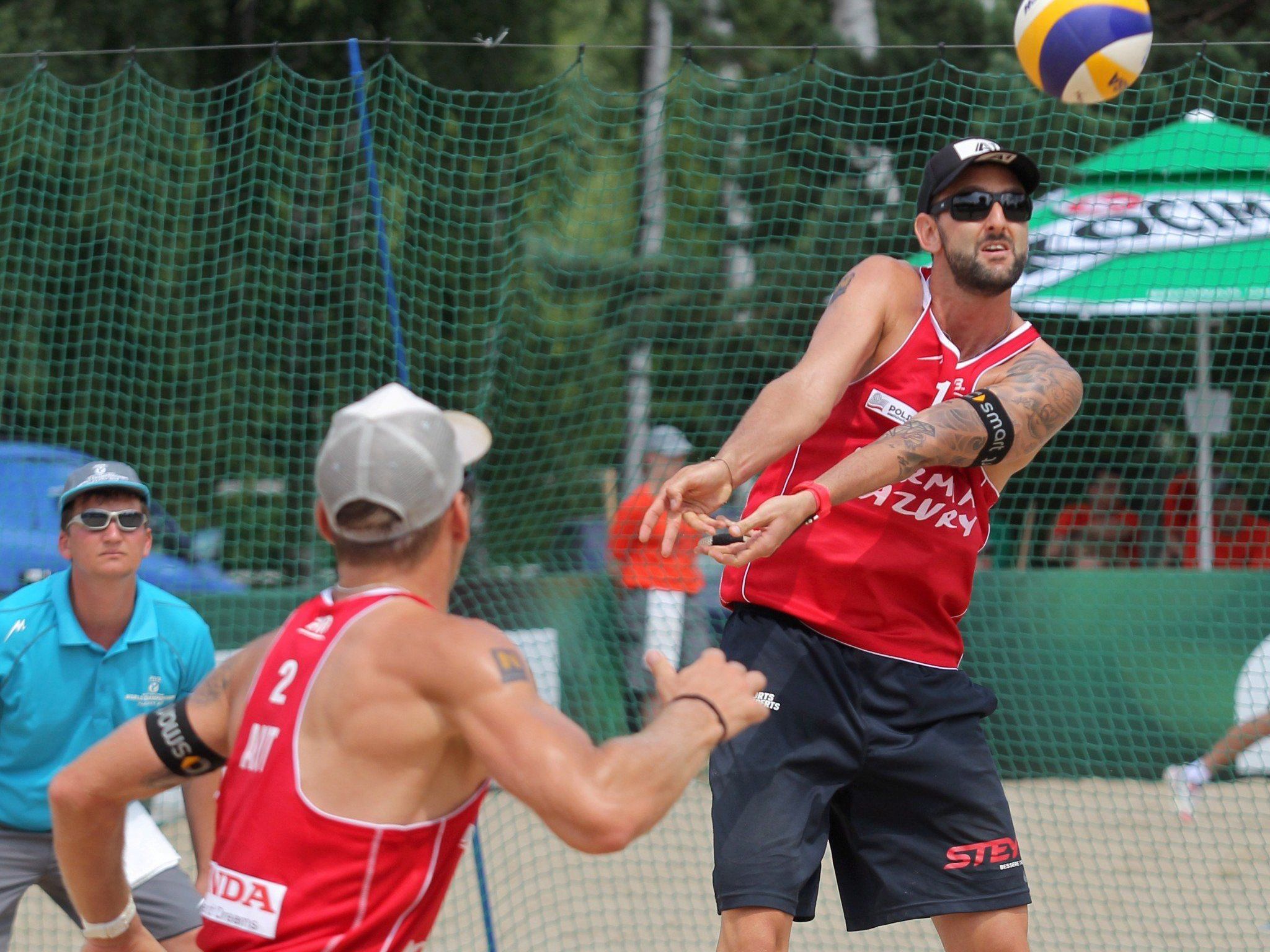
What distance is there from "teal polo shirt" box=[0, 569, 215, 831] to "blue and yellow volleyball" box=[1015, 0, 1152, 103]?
3081 millimetres

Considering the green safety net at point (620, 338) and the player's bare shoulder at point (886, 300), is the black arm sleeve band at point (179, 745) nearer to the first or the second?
the player's bare shoulder at point (886, 300)

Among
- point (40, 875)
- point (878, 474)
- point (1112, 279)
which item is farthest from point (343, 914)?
point (1112, 279)

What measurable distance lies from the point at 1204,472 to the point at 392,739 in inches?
244

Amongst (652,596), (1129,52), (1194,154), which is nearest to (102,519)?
(1129,52)

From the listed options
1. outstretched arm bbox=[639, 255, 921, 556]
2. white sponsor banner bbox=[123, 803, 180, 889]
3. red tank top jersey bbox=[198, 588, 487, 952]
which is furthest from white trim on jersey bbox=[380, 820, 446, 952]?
white sponsor banner bbox=[123, 803, 180, 889]

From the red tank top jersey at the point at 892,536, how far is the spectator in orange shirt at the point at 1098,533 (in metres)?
4.70

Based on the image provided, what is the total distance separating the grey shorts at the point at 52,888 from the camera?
370 cm

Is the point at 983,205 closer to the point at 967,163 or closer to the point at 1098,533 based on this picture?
the point at 967,163

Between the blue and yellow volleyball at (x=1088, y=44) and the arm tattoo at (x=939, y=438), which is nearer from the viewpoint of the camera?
the arm tattoo at (x=939, y=438)

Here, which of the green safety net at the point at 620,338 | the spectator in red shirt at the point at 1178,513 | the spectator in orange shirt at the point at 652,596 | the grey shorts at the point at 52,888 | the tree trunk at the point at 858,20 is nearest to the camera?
the grey shorts at the point at 52,888

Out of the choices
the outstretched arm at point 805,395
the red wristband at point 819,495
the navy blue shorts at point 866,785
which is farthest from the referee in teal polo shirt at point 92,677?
the red wristband at point 819,495

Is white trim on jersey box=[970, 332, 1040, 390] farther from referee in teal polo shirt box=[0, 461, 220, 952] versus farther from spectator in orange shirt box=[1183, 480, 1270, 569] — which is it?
spectator in orange shirt box=[1183, 480, 1270, 569]

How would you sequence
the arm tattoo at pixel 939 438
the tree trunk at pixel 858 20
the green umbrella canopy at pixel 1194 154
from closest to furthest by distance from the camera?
1. the arm tattoo at pixel 939 438
2. the green umbrella canopy at pixel 1194 154
3. the tree trunk at pixel 858 20

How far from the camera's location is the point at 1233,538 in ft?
23.8
